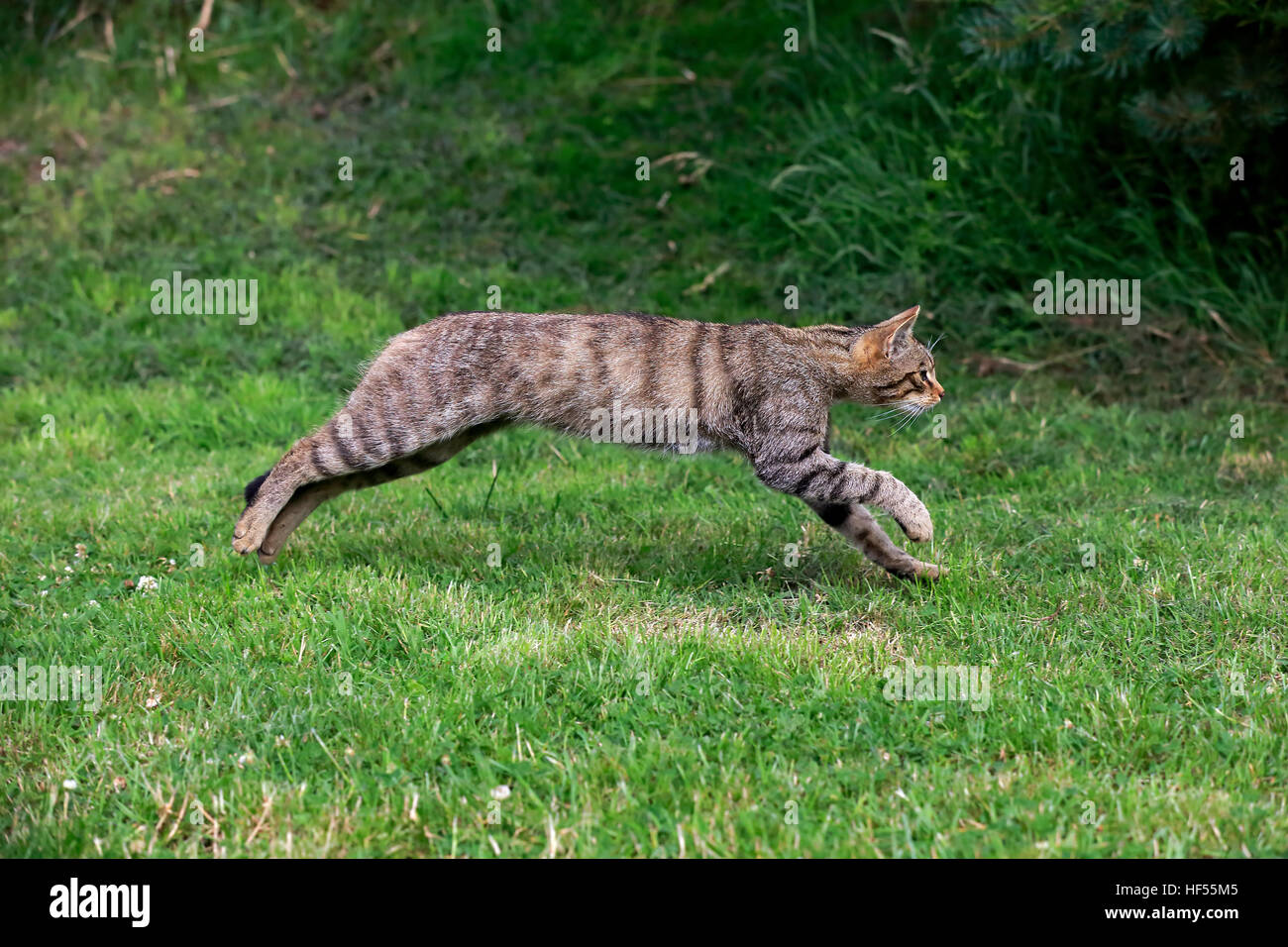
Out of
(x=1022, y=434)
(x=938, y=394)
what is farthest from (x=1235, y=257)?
(x=938, y=394)

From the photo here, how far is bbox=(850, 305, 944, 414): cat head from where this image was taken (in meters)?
6.41

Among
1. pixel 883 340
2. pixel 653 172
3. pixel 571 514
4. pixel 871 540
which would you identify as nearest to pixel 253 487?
pixel 571 514

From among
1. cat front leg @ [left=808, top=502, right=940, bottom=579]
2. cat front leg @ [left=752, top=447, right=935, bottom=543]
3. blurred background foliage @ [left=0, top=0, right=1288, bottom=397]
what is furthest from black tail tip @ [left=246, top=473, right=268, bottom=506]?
blurred background foliage @ [left=0, top=0, right=1288, bottom=397]

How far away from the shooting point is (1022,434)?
27.5 ft

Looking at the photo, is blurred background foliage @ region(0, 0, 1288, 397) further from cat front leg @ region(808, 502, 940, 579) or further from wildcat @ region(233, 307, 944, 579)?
cat front leg @ region(808, 502, 940, 579)

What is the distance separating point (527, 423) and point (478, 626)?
4.25ft

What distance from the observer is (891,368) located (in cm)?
644

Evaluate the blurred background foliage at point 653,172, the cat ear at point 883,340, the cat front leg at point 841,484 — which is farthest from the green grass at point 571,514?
the cat ear at point 883,340

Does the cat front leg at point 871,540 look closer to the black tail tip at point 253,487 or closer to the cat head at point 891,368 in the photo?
the cat head at point 891,368

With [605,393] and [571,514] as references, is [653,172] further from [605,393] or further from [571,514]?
[605,393]

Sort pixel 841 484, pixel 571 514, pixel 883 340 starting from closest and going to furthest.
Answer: pixel 841 484
pixel 883 340
pixel 571 514

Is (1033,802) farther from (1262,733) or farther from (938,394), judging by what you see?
(938,394)

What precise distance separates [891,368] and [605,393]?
4.69 ft

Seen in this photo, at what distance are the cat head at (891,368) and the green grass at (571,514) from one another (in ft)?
2.57
